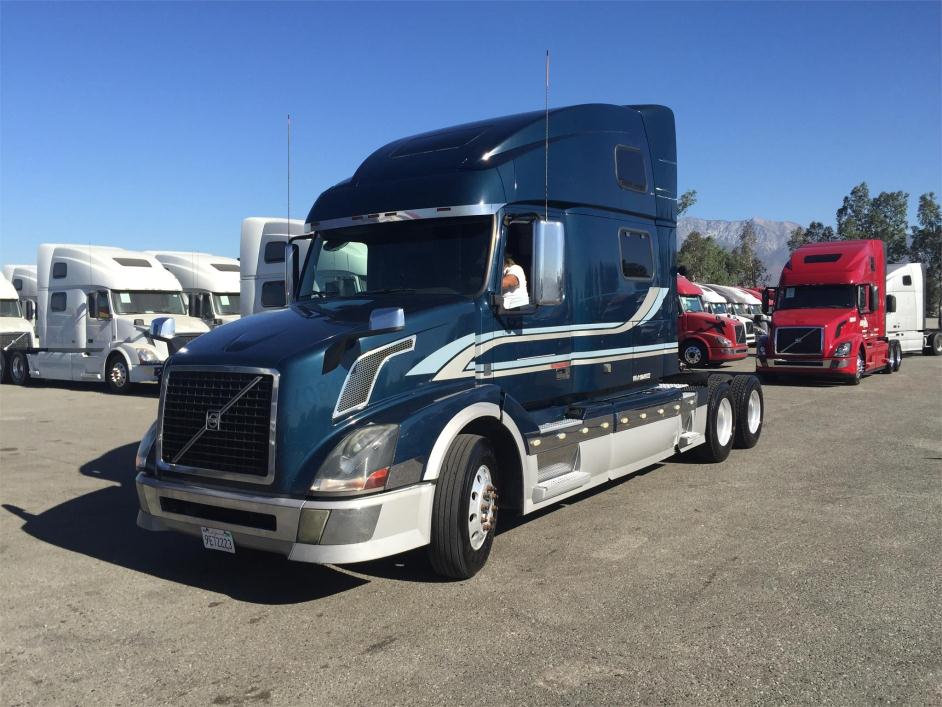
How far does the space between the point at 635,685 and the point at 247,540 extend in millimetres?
2436

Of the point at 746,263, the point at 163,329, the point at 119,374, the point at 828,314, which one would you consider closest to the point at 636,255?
the point at 163,329

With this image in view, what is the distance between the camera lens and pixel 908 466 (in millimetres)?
8922

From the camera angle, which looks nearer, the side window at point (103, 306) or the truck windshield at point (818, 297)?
the side window at point (103, 306)

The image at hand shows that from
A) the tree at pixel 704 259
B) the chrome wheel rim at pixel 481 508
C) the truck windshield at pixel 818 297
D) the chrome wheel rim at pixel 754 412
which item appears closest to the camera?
the chrome wheel rim at pixel 481 508

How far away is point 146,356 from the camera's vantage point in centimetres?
1819

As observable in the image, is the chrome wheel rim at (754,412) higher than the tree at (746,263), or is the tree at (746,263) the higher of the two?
the tree at (746,263)

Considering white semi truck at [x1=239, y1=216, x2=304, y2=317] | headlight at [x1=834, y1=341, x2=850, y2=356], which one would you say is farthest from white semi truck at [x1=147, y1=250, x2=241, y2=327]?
headlight at [x1=834, y1=341, x2=850, y2=356]

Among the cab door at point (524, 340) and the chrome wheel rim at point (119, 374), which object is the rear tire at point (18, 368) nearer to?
the chrome wheel rim at point (119, 374)

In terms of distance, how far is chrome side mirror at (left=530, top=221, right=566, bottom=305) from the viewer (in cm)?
582

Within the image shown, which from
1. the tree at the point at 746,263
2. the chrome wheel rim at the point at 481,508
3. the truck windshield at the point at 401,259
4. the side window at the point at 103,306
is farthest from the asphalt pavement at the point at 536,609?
the tree at the point at 746,263

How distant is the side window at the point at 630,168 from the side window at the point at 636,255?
1.56 feet

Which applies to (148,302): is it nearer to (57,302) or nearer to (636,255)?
(57,302)

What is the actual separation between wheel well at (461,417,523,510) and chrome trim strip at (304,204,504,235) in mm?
1613

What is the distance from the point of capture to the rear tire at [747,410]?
32.7 feet
